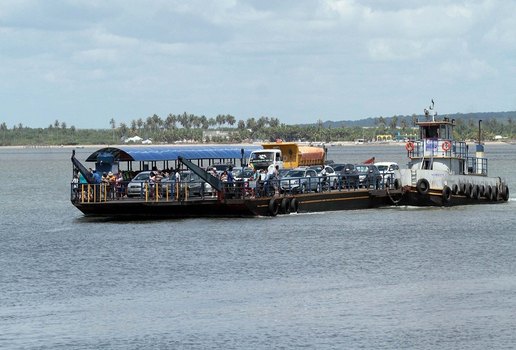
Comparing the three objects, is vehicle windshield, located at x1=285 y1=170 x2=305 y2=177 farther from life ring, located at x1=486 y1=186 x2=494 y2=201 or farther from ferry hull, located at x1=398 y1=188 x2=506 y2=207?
life ring, located at x1=486 y1=186 x2=494 y2=201

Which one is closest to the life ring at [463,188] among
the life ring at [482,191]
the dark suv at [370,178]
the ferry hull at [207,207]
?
the life ring at [482,191]

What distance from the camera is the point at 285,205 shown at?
54.6 meters

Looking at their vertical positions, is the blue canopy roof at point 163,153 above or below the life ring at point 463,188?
above

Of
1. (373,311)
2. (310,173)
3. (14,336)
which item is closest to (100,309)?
(14,336)

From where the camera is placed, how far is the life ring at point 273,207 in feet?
176

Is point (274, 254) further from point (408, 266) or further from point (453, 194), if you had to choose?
point (453, 194)

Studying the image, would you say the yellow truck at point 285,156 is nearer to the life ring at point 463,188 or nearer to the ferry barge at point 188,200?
the ferry barge at point 188,200

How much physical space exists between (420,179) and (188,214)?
44.5ft

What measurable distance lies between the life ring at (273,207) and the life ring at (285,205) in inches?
17.1

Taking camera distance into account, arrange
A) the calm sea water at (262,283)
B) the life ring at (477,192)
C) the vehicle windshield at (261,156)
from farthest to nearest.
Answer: the vehicle windshield at (261,156)
the life ring at (477,192)
the calm sea water at (262,283)

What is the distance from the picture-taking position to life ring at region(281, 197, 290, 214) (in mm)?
54438

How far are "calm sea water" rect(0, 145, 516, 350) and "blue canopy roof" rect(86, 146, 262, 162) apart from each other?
4.11 meters

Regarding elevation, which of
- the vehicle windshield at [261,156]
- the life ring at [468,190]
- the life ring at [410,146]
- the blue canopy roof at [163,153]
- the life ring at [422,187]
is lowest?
the life ring at [468,190]

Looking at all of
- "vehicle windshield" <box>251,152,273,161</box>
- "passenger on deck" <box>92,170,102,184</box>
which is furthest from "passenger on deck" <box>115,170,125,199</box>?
"vehicle windshield" <box>251,152,273,161</box>
